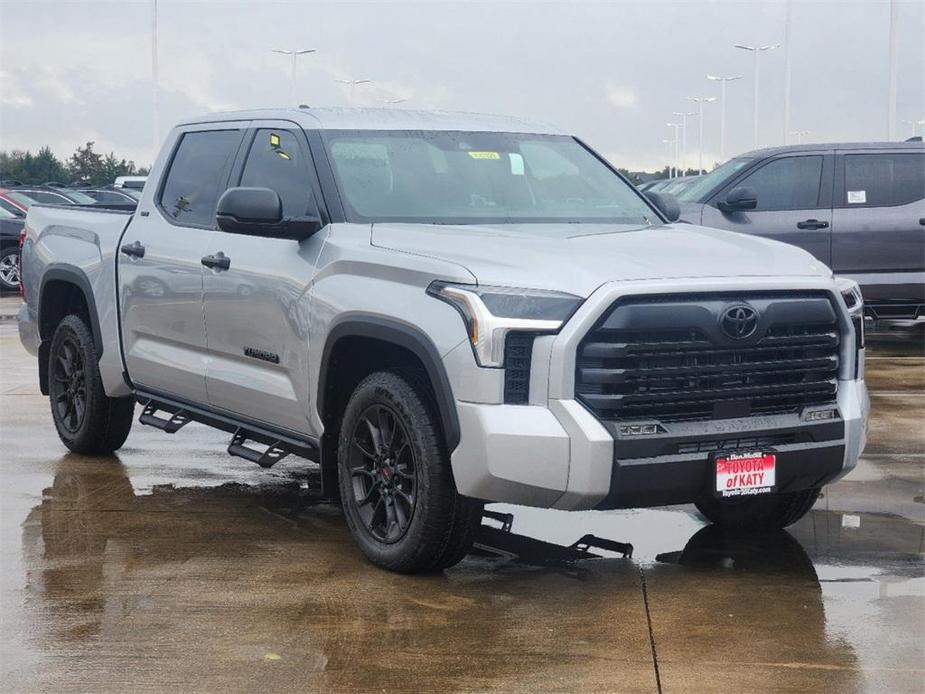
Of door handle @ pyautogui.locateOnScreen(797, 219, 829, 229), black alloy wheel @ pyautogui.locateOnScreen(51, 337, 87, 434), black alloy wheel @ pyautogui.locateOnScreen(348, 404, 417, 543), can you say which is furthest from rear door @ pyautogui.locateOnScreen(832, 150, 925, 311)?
black alloy wheel @ pyautogui.locateOnScreen(348, 404, 417, 543)

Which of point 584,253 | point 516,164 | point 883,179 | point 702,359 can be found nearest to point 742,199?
point 883,179

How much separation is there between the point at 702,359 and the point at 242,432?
249cm

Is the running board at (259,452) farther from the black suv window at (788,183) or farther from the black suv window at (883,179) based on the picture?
the black suv window at (883,179)

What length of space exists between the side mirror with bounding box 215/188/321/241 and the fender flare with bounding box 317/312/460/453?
0.53 meters

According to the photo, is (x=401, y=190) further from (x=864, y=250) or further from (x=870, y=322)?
(x=870, y=322)

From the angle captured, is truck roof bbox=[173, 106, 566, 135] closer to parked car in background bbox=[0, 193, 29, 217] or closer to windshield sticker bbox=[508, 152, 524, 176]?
windshield sticker bbox=[508, 152, 524, 176]

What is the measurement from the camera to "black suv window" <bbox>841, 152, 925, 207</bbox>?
14.4 meters

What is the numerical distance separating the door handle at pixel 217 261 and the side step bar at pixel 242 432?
0.72 m

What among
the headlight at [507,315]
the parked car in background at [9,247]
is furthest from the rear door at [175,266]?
the parked car in background at [9,247]

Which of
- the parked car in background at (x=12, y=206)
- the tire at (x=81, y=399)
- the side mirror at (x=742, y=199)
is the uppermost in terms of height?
the side mirror at (x=742, y=199)

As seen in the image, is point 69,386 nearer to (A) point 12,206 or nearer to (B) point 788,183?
(B) point 788,183

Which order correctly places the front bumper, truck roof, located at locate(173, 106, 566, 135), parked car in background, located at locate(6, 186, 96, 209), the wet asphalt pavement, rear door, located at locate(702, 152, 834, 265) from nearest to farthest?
1. the wet asphalt pavement
2. the front bumper
3. truck roof, located at locate(173, 106, 566, 135)
4. rear door, located at locate(702, 152, 834, 265)
5. parked car in background, located at locate(6, 186, 96, 209)

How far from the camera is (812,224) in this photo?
14180 millimetres

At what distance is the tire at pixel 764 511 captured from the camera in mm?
6605
